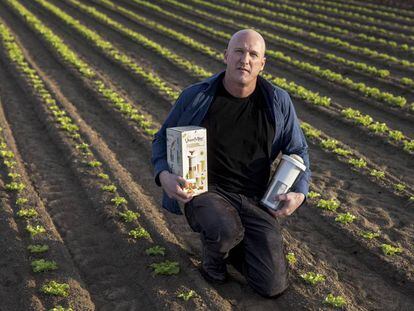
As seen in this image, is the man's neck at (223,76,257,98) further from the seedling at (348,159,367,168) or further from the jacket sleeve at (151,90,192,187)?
the seedling at (348,159,367,168)

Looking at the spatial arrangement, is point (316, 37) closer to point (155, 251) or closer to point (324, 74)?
point (324, 74)

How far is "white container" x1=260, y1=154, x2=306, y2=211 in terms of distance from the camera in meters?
4.80

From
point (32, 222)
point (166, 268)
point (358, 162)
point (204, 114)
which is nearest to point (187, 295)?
point (166, 268)

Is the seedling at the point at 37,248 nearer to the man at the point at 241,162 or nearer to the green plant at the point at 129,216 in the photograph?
the green plant at the point at 129,216

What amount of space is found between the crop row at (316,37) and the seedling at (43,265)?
538 inches

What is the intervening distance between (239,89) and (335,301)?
2169 millimetres

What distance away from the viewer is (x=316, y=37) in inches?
810

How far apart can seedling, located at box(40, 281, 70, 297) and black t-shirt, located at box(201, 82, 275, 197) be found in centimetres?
170

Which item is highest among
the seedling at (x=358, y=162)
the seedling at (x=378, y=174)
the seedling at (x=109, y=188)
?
the seedling at (x=378, y=174)

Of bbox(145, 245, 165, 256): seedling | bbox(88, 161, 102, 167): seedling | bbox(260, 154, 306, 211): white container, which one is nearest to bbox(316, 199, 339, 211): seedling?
bbox(260, 154, 306, 211): white container

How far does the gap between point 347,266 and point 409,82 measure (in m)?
9.64

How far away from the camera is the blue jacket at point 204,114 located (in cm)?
496

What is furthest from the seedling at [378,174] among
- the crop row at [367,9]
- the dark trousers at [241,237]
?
the crop row at [367,9]

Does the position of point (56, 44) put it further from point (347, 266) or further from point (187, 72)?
point (347, 266)
